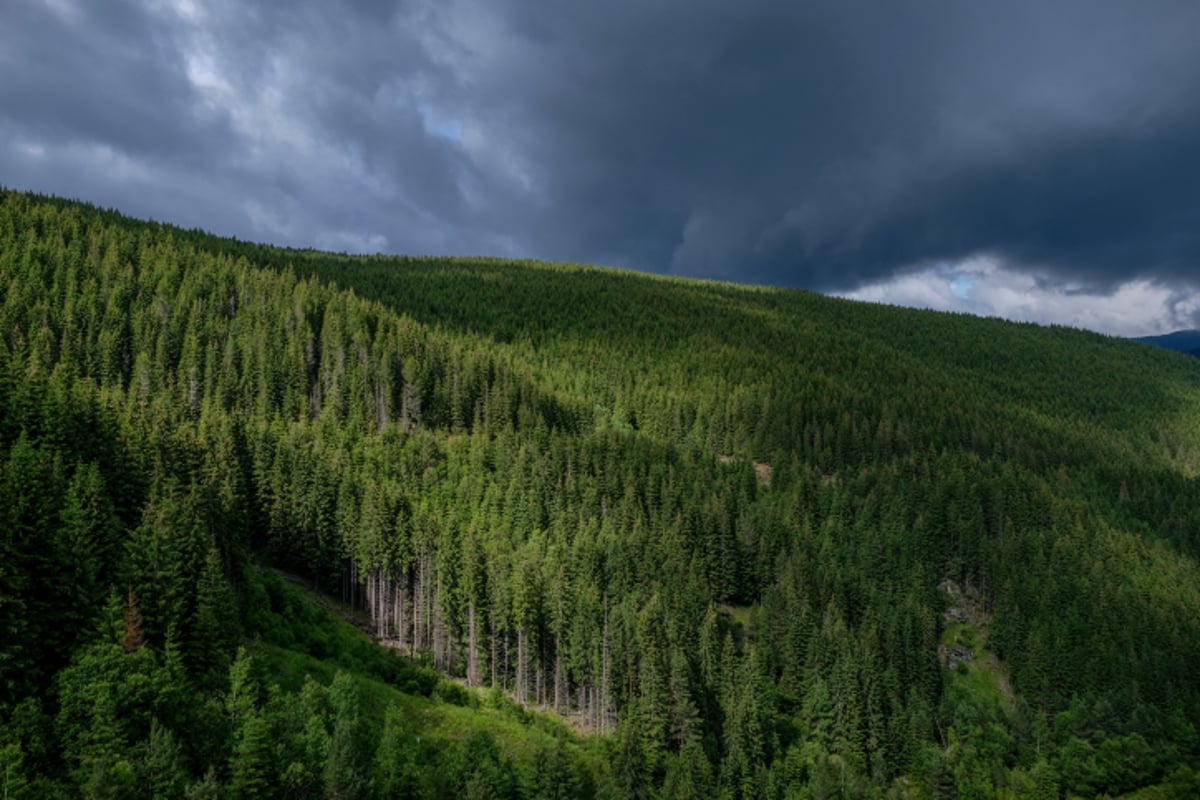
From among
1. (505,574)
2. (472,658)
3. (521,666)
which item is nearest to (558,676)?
(521,666)

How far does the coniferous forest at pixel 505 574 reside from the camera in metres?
40.2

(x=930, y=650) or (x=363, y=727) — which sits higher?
(x=363, y=727)

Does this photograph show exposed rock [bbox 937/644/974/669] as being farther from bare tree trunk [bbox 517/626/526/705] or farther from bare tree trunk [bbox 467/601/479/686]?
bare tree trunk [bbox 467/601/479/686]

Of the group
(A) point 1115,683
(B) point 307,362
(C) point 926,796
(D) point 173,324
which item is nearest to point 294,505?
(B) point 307,362

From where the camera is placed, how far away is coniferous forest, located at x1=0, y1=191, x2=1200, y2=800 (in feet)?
132

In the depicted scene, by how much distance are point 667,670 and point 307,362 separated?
322ft

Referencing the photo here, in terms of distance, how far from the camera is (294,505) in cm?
9412

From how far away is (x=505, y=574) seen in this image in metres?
86.0

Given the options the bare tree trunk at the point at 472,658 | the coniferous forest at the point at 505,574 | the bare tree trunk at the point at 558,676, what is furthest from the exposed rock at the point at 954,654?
the bare tree trunk at the point at 472,658

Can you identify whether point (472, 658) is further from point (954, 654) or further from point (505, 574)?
point (954, 654)

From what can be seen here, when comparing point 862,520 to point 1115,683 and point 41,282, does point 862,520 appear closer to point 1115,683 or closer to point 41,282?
point 1115,683

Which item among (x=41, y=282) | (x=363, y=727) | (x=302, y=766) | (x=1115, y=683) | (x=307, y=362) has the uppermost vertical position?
(x=41, y=282)

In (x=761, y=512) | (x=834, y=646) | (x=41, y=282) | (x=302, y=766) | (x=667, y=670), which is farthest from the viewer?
(x=41, y=282)

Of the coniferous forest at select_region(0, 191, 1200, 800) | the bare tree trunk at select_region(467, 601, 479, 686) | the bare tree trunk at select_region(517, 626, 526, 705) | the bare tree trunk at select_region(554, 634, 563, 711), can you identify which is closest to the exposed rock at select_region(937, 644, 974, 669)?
the coniferous forest at select_region(0, 191, 1200, 800)
